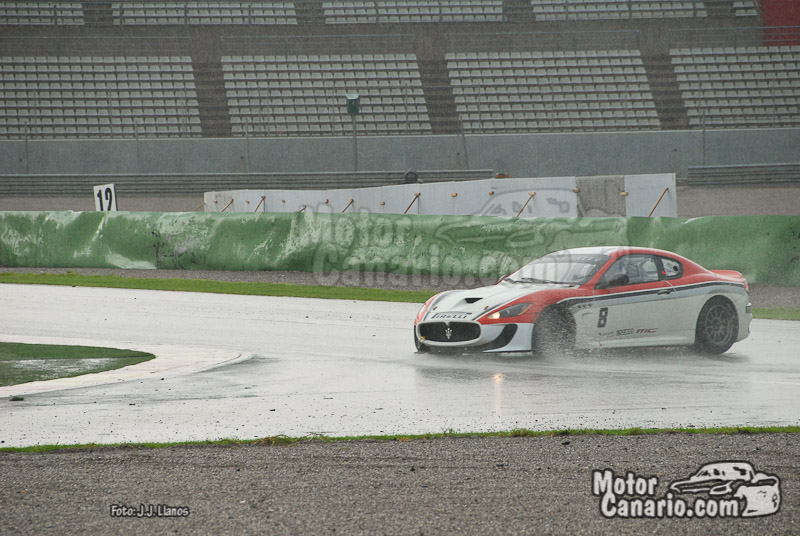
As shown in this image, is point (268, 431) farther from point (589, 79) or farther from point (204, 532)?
point (589, 79)

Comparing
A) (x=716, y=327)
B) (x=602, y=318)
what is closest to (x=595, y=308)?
(x=602, y=318)

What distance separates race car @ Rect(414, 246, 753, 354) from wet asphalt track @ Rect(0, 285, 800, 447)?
246 millimetres

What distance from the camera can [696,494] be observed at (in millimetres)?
5270

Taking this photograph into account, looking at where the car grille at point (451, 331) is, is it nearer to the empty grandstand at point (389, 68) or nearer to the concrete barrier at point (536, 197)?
the concrete barrier at point (536, 197)

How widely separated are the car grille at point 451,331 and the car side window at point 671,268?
7.93ft

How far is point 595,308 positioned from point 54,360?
595cm

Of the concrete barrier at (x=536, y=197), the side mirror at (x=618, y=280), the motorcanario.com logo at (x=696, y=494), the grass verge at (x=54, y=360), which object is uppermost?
the concrete barrier at (x=536, y=197)

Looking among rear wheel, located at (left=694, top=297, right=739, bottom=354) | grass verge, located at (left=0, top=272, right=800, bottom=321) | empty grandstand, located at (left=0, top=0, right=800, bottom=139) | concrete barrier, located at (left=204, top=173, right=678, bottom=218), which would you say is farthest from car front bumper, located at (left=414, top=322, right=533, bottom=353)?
empty grandstand, located at (left=0, top=0, right=800, bottom=139)

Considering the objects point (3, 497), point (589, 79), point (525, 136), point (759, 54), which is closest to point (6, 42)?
point (525, 136)

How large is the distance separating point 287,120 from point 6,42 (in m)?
10.9

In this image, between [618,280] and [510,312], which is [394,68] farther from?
[510,312]

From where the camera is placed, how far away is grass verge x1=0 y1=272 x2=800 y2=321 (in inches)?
647

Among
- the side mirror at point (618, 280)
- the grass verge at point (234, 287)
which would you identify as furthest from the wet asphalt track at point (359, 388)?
the grass verge at point (234, 287)

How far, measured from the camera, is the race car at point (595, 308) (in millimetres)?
9898
